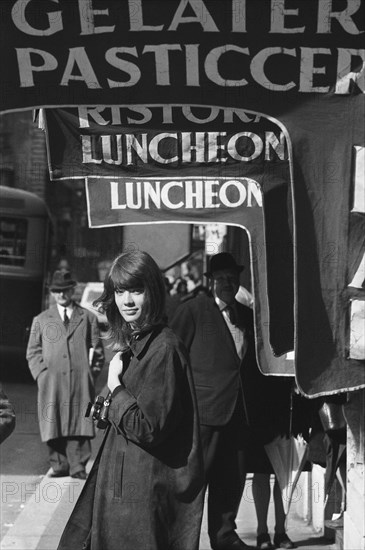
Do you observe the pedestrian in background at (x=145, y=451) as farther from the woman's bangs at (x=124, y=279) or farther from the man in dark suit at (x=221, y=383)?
the man in dark suit at (x=221, y=383)

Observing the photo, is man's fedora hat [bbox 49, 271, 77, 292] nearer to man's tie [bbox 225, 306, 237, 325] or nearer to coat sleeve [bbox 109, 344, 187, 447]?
man's tie [bbox 225, 306, 237, 325]

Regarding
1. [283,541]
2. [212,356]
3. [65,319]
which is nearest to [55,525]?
[283,541]

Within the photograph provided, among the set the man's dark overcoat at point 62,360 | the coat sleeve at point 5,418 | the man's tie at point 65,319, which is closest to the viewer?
the coat sleeve at point 5,418

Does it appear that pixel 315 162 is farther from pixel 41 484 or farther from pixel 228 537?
pixel 41 484

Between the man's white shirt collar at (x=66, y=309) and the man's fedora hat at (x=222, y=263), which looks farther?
the man's white shirt collar at (x=66, y=309)

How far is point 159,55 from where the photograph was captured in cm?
386

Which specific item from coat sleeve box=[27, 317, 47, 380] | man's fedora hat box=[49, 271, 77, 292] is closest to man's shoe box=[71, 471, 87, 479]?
coat sleeve box=[27, 317, 47, 380]

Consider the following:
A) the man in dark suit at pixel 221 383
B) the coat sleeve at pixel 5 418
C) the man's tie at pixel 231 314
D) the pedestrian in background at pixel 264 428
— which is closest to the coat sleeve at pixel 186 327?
the man in dark suit at pixel 221 383

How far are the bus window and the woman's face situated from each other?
14976 mm

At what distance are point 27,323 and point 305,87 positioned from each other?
50.2 feet

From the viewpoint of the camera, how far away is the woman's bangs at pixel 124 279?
3.88 m

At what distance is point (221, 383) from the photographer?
22.8 feet

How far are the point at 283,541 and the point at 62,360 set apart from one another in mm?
3601

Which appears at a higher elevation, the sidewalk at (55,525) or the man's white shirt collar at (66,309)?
the man's white shirt collar at (66,309)
